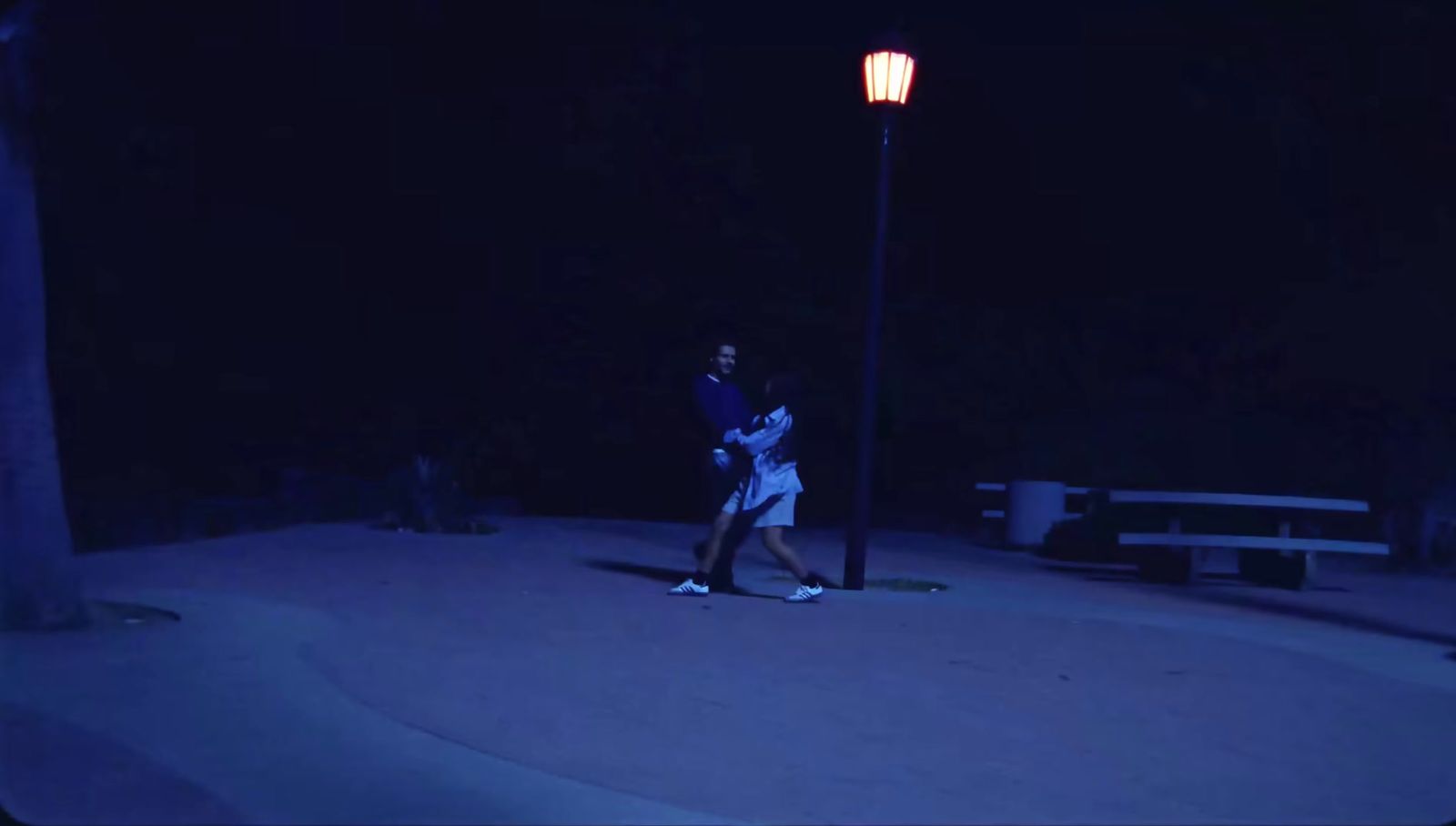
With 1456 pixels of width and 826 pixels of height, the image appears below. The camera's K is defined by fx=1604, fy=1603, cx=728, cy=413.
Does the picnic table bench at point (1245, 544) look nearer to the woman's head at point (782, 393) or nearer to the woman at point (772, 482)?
the woman at point (772, 482)

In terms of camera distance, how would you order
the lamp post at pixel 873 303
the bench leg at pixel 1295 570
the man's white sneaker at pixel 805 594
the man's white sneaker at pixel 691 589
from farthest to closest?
the bench leg at pixel 1295 570
the lamp post at pixel 873 303
the man's white sneaker at pixel 691 589
the man's white sneaker at pixel 805 594

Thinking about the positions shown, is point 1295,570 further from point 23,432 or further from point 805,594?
point 23,432

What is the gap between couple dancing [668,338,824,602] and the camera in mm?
11648

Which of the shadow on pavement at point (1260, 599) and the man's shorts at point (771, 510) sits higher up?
the man's shorts at point (771, 510)

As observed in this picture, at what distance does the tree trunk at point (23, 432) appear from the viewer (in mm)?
8969

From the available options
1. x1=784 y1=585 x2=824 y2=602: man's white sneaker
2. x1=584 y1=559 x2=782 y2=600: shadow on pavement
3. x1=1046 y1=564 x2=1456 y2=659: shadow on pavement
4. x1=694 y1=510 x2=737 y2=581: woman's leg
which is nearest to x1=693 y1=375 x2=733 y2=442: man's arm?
x1=694 y1=510 x2=737 y2=581: woman's leg

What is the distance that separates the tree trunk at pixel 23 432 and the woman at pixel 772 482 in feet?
15.0

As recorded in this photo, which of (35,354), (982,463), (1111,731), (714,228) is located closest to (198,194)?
(714,228)

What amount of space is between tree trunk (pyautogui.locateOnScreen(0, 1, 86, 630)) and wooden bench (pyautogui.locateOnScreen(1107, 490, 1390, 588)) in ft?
30.9

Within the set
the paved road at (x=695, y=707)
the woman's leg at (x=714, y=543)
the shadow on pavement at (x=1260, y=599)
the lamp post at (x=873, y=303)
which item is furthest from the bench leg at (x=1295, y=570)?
the woman's leg at (x=714, y=543)

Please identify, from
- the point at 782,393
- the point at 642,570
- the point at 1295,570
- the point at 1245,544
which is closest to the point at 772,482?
the point at 782,393

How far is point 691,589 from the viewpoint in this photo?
1204 cm

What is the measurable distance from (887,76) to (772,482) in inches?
143

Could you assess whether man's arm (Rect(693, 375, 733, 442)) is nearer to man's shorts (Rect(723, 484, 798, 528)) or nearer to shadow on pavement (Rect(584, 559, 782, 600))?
man's shorts (Rect(723, 484, 798, 528))
